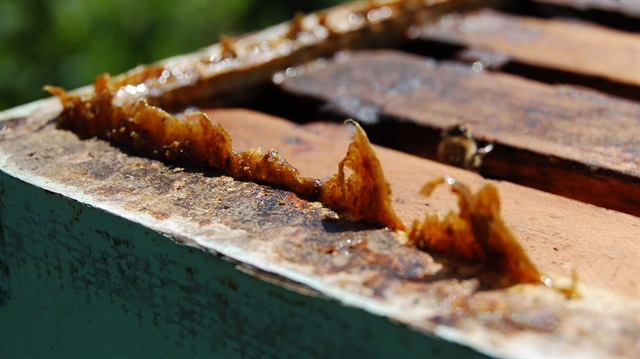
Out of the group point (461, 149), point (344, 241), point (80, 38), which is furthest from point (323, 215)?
point (80, 38)

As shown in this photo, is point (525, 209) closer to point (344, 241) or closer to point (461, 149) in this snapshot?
point (461, 149)

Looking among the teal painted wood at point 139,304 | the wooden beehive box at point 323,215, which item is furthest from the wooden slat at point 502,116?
the teal painted wood at point 139,304

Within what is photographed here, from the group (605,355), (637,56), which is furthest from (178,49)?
(605,355)

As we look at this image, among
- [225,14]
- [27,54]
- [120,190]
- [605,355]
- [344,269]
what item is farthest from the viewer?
[225,14]

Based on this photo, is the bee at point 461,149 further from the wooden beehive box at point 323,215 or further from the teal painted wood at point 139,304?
the teal painted wood at point 139,304

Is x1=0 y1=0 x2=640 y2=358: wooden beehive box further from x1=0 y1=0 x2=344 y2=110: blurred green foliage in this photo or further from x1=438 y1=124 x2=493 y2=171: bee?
x1=0 y1=0 x2=344 y2=110: blurred green foliage

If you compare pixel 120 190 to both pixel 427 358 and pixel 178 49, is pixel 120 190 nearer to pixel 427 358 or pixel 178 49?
pixel 427 358

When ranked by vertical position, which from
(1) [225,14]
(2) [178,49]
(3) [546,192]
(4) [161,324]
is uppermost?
(1) [225,14]

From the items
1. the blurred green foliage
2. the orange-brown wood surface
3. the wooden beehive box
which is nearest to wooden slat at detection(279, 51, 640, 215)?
the wooden beehive box
